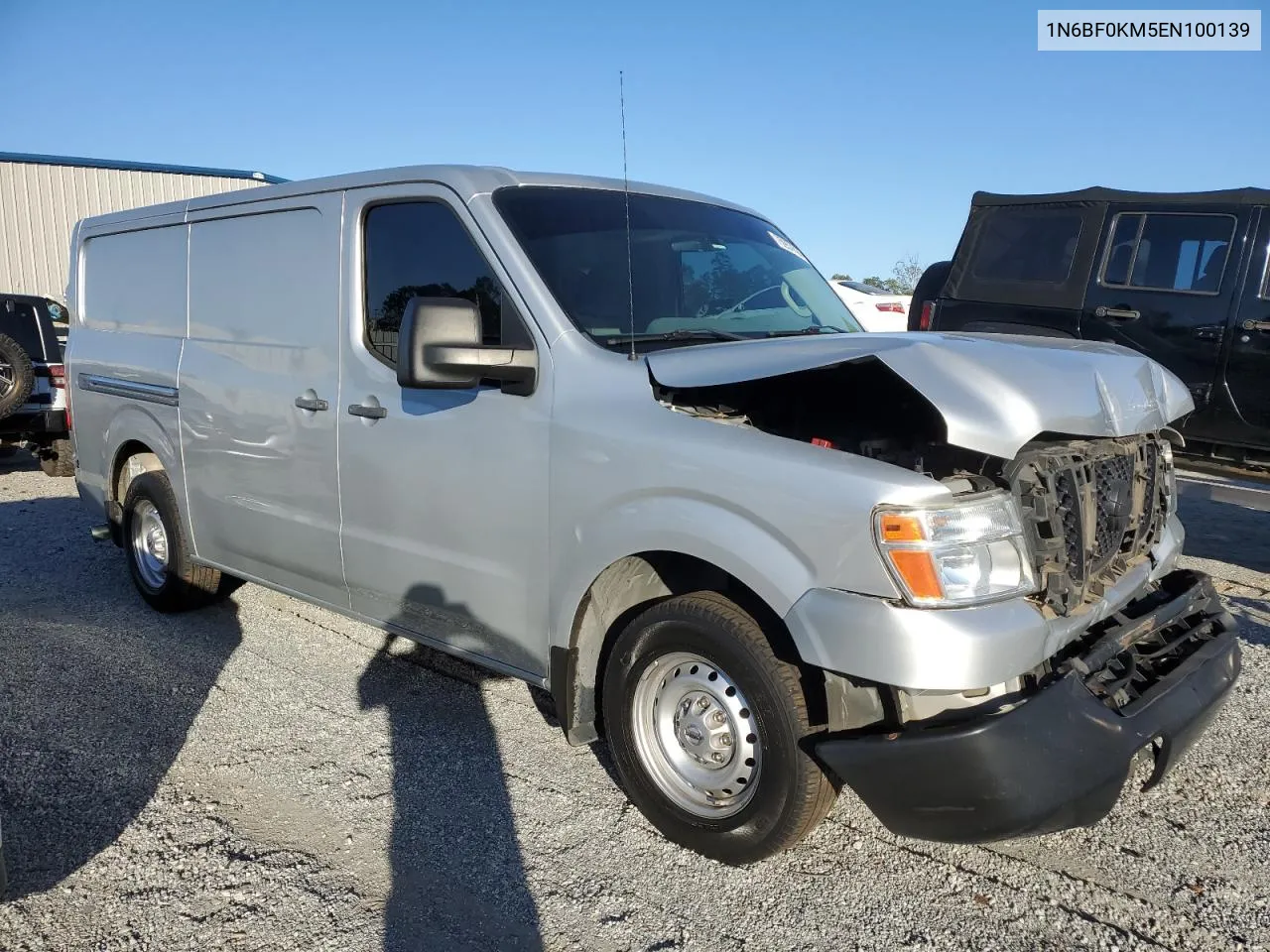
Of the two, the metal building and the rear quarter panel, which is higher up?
the metal building

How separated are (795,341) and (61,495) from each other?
8905mm

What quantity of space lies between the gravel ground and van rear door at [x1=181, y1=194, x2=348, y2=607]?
674mm

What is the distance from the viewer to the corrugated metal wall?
23.6 meters

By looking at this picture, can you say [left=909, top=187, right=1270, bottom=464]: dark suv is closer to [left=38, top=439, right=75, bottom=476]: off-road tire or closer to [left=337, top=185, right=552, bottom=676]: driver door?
[left=337, top=185, right=552, bottom=676]: driver door

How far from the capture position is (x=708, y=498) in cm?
278

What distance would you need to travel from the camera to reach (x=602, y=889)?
2881mm

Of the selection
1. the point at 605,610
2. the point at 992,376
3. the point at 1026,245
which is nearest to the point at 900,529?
the point at 992,376

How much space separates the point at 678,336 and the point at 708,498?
0.84m

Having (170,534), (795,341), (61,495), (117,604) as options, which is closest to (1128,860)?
(795,341)

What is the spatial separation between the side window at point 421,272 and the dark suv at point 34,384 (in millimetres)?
6809

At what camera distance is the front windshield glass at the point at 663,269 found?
3.39 m

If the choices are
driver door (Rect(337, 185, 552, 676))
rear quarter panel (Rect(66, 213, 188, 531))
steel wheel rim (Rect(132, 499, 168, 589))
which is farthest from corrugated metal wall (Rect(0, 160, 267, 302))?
driver door (Rect(337, 185, 552, 676))

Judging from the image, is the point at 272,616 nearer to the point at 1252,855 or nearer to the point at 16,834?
the point at 16,834

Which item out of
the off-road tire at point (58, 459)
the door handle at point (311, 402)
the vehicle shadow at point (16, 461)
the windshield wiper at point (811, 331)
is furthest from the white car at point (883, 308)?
the vehicle shadow at point (16, 461)
